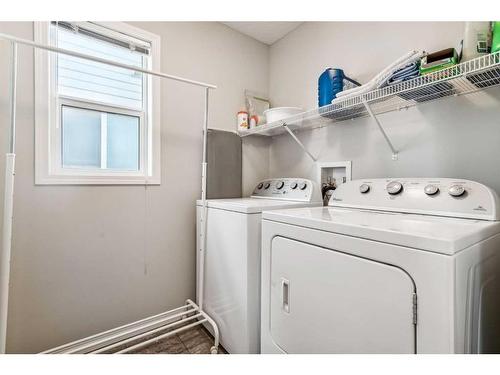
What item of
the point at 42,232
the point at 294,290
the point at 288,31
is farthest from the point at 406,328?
the point at 288,31

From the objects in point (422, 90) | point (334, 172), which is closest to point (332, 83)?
point (422, 90)

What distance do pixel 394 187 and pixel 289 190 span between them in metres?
0.77

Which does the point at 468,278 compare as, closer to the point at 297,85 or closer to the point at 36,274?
the point at 297,85

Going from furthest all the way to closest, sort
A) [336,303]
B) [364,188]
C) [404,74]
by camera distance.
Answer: [364,188] < [404,74] < [336,303]

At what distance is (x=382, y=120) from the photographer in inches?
64.0

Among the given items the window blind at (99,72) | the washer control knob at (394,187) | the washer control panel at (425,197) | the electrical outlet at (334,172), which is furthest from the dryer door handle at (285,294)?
the window blind at (99,72)

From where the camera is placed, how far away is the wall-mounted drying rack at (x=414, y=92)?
3.38 ft

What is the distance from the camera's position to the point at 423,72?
1.15m

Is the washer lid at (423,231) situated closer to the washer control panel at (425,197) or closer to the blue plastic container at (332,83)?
the washer control panel at (425,197)

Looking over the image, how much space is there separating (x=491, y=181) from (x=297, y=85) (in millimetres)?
1568

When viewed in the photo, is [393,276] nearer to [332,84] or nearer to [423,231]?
[423,231]

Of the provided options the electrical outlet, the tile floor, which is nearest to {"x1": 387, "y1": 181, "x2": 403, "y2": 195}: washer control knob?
the electrical outlet

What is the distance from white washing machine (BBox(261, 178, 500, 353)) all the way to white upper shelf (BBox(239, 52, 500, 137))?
18.6 inches

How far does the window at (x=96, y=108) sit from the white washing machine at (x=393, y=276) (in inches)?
48.0
